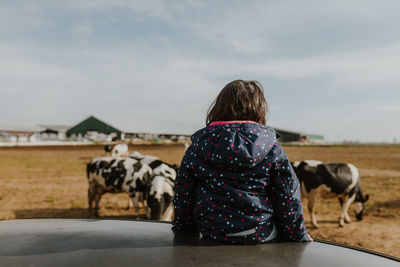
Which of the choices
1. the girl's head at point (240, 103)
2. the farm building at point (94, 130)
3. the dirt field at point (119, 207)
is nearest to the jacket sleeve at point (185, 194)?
the girl's head at point (240, 103)

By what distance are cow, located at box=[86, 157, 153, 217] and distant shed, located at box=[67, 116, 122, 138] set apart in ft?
147

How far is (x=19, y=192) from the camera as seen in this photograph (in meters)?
11.3

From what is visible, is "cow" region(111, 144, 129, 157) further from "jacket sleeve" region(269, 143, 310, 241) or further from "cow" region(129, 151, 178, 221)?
"jacket sleeve" region(269, 143, 310, 241)

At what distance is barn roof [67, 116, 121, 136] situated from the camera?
5238 cm

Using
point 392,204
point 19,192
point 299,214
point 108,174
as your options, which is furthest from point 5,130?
point 299,214

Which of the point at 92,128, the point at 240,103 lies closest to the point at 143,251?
the point at 240,103

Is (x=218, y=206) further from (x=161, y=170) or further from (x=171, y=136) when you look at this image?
(x=171, y=136)

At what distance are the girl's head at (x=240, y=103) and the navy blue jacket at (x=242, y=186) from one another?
0.39ft

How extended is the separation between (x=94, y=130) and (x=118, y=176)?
49.2 m

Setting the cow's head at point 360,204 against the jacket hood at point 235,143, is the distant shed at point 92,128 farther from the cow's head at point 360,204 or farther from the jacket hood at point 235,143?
the jacket hood at point 235,143

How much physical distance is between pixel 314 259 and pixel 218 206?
691 millimetres

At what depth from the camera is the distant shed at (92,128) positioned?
52309mm

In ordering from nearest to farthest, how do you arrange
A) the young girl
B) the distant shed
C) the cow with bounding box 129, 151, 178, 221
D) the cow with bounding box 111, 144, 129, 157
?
the young girl → the cow with bounding box 129, 151, 178, 221 → the cow with bounding box 111, 144, 129, 157 → the distant shed

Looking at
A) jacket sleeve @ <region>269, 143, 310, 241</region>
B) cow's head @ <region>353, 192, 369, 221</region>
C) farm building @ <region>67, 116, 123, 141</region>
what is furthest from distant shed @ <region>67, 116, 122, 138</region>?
jacket sleeve @ <region>269, 143, 310, 241</region>
